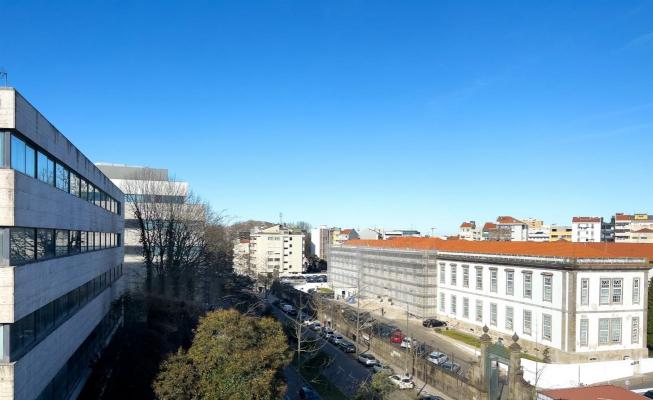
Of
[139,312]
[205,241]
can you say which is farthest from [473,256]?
[139,312]

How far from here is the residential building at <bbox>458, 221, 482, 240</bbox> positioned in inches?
5194

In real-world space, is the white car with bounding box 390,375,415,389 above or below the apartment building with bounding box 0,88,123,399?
below

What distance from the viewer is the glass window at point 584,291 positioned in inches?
1420

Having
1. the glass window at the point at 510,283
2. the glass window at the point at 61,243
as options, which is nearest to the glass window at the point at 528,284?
the glass window at the point at 510,283

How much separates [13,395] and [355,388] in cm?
1952

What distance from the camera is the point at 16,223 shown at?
39.1 feet

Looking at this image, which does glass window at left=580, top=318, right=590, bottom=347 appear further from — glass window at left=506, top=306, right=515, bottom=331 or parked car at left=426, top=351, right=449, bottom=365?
parked car at left=426, top=351, right=449, bottom=365

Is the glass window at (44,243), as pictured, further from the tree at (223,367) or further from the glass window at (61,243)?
the tree at (223,367)

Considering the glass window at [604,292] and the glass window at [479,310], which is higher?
the glass window at [604,292]

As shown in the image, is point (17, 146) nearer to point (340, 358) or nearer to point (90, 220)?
point (90, 220)

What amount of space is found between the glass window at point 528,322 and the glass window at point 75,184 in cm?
3374

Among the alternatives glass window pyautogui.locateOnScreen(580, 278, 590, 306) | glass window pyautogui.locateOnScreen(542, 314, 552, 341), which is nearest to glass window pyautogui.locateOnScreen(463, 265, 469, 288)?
glass window pyautogui.locateOnScreen(542, 314, 552, 341)

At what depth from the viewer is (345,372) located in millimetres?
32156

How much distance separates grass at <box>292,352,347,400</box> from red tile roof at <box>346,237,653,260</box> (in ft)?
62.3
